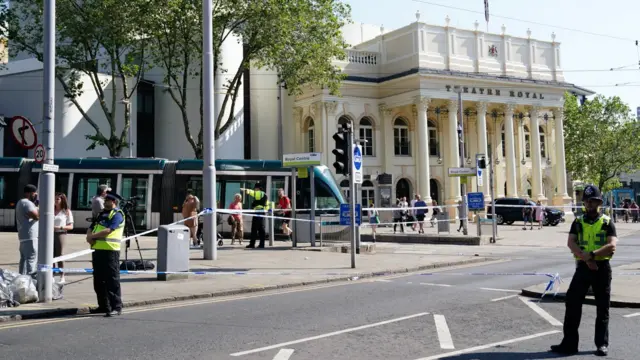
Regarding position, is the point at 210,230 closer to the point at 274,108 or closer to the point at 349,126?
the point at 349,126

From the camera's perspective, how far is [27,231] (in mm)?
10625

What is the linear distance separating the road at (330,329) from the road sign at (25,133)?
3.30m

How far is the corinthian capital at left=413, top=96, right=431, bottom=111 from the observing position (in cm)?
4388

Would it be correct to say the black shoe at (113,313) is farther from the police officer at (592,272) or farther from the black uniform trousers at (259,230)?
the black uniform trousers at (259,230)

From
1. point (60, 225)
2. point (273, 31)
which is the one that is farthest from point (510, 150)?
point (60, 225)

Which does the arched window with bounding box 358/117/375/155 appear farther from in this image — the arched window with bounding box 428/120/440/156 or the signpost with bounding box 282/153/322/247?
the signpost with bounding box 282/153/322/247

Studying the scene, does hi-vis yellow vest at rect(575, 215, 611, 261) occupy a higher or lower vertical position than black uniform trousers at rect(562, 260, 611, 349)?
higher

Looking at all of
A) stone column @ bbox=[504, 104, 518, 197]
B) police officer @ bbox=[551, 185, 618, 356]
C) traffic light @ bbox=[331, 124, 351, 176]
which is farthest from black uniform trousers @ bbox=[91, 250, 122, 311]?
stone column @ bbox=[504, 104, 518, 197]

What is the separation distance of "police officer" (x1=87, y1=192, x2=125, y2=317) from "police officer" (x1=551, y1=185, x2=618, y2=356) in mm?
5836

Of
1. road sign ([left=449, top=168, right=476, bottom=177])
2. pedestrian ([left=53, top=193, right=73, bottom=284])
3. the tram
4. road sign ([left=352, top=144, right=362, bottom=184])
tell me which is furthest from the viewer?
road sign ([left=449, top=168, right=476, bottom=177])

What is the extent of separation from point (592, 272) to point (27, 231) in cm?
885

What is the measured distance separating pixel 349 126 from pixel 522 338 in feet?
29.8

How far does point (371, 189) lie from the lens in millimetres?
46125

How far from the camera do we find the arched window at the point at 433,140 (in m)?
48.8
